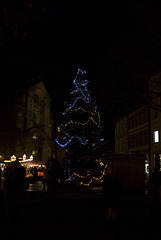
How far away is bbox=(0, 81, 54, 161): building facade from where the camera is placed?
51531mm

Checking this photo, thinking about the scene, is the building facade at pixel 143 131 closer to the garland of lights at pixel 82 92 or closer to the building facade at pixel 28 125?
the garland of lights at pixel 82 92

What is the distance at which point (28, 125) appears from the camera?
5750cm

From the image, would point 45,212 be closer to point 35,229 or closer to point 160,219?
point 35,229

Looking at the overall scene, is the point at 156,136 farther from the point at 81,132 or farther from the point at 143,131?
the point at 81,132

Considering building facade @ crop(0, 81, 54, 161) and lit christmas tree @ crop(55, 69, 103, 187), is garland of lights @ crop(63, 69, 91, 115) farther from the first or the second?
building facade @ crop(0, 81, 54, 161)

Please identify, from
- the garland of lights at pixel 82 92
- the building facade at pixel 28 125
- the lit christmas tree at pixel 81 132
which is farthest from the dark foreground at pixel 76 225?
the building facade at pixel 28 125

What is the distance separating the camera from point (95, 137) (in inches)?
965

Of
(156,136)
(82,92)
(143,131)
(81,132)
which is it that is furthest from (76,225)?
(143,131)

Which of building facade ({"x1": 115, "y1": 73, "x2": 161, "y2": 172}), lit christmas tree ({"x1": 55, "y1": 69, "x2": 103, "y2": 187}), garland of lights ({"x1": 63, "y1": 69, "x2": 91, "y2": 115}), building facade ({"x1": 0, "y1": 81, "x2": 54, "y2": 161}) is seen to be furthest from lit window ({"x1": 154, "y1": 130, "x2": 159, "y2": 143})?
building facade ({"x1": 0, "y1": 81, "x2": 54, "y2": 161})

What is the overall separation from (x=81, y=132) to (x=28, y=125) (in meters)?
34.5

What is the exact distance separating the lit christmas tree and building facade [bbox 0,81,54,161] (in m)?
23.9

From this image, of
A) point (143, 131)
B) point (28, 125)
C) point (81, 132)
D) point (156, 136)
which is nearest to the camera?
point (81, 132)

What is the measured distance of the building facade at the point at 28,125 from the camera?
51.5 meters

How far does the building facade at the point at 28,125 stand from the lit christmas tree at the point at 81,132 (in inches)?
941
